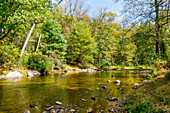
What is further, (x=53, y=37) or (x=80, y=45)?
(x=80, y=45)

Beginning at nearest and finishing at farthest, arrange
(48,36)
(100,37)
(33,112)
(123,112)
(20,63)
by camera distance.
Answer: (123,112)
(33,112)
(20,63)
(48,36)
(100,37)

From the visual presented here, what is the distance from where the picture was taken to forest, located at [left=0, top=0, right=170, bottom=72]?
21.3ft

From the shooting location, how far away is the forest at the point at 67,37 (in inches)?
256

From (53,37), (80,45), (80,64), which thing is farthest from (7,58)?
(80,64)

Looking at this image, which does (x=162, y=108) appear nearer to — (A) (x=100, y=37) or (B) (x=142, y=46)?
(B) (x=142, y=46)

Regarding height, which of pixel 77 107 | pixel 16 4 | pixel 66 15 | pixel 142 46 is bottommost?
pixel 77 107

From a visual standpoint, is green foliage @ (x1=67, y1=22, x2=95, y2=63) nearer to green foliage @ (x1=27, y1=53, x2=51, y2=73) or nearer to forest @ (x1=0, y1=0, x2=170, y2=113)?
forest @ (x1=0, y1=0, x2=170, y2=113)

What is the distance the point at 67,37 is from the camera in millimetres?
33688

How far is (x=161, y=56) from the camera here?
306 inches

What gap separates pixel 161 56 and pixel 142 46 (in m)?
1.63

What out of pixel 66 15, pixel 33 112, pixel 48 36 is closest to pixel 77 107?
pixel 33 112

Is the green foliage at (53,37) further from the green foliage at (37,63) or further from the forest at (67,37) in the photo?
the green foliage at (37,63)

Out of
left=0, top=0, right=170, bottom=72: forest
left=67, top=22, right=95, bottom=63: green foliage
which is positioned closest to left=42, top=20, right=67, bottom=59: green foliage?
left=0, top=0, right=170, bottom=72: forest

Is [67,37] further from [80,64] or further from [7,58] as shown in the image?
[7,58]
